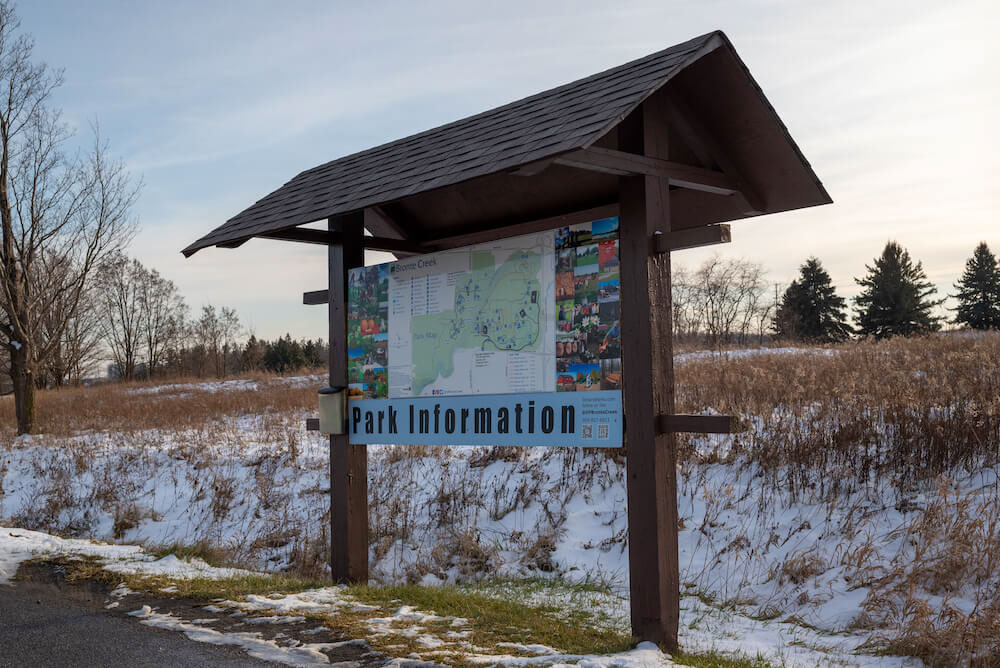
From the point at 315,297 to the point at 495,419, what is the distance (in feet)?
9.08

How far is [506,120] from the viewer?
666 centimetres

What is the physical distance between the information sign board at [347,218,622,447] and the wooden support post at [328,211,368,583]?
0.12 m

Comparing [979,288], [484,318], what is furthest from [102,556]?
[979,288]

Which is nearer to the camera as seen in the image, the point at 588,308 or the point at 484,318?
the point at 588,308

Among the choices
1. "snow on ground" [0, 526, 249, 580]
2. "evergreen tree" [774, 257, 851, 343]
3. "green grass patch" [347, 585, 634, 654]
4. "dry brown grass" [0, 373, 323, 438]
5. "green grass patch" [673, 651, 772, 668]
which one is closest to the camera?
"green grass patch" [673, 651, 772, 668]

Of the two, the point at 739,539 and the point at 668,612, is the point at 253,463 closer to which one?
the point at 739,539

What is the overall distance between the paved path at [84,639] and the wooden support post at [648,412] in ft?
7.96

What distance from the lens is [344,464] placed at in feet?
25.0

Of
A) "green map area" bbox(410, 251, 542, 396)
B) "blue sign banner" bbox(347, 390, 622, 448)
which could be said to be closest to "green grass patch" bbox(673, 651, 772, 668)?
"blue sign banner" bbox(347, 390, 622, 448)

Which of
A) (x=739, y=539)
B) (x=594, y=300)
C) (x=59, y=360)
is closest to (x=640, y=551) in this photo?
(x=594, y=300)

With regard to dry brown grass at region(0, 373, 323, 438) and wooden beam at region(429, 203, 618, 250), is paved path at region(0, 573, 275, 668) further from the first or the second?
dry brown grass at region(0, 373, 323, 438)

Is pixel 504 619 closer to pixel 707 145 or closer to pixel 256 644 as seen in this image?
pixel 256 644

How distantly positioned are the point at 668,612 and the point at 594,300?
2143 millimetres

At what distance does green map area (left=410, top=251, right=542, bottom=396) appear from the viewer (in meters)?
6.13
